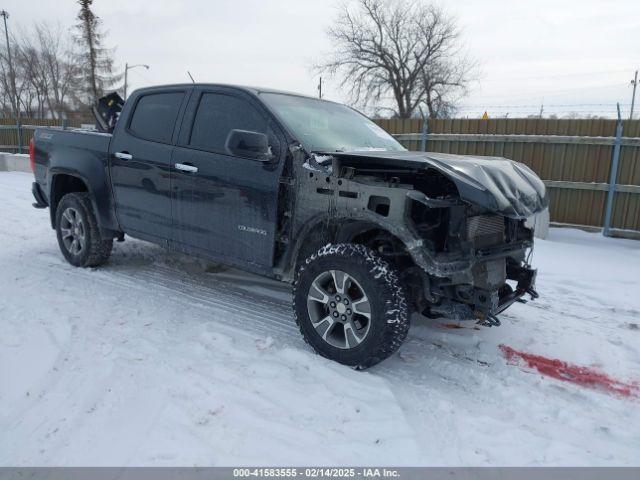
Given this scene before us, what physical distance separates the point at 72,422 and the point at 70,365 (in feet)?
2.24

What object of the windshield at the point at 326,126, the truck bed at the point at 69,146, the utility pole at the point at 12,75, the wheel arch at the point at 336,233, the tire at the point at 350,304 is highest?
the utility pole at the point at 12,75

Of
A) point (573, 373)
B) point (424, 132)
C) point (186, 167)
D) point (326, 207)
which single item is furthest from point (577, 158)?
point (186, 167)

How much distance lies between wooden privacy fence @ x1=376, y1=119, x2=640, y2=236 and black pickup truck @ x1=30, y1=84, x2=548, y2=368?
19.5 feet

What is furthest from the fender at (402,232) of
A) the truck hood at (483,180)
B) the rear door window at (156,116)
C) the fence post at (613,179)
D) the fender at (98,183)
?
the fence post at (613,179)

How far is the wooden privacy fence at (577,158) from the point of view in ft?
28.3

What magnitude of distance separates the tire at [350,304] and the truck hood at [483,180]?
61 cm

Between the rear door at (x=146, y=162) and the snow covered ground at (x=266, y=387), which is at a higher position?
the rear door at (x=146, y=162)

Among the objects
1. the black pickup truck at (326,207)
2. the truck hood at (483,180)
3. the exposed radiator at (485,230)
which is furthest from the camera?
the exposed radiator at (485,230)

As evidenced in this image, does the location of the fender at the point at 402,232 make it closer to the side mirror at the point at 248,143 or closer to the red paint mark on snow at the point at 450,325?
the side mirror at the point at 248,143

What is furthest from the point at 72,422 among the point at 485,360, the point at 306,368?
the point at 485,360

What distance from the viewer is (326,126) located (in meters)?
4.14

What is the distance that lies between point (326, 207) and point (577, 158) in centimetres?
739

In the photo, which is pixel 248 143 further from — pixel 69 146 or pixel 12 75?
pixel 12 75
